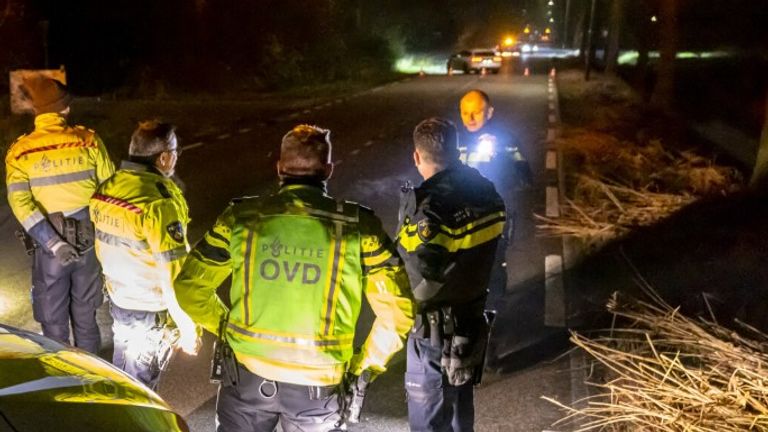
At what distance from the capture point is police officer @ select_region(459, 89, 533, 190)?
4.35 m

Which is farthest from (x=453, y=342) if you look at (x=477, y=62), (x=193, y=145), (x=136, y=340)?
(x=477, y=62)

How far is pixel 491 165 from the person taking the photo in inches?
172

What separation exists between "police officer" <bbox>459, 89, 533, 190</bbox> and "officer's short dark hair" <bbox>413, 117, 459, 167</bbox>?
1.35 metres

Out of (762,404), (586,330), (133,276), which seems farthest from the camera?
(586,330)

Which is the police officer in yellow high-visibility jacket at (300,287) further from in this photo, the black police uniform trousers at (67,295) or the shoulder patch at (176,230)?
the black police uniform trousers at (67,295)

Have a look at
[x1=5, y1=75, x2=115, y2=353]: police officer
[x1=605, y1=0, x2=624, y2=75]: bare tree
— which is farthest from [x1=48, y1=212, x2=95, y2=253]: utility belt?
[x1=605, y1=0, x2=624, y2=75]: bare tree

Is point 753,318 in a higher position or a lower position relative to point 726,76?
lower

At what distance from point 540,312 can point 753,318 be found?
1.56m

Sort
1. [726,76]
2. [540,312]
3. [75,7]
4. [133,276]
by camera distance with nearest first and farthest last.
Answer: [133,276]
[540,312]
[726,76]
[75,7]

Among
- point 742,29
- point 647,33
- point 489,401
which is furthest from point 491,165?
point 647,33

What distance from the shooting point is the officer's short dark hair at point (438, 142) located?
2990 millimetres

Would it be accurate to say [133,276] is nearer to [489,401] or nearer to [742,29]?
[489,401]

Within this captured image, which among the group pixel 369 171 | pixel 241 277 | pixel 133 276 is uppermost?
pixel 241 277

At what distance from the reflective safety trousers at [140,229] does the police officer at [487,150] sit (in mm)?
1937
